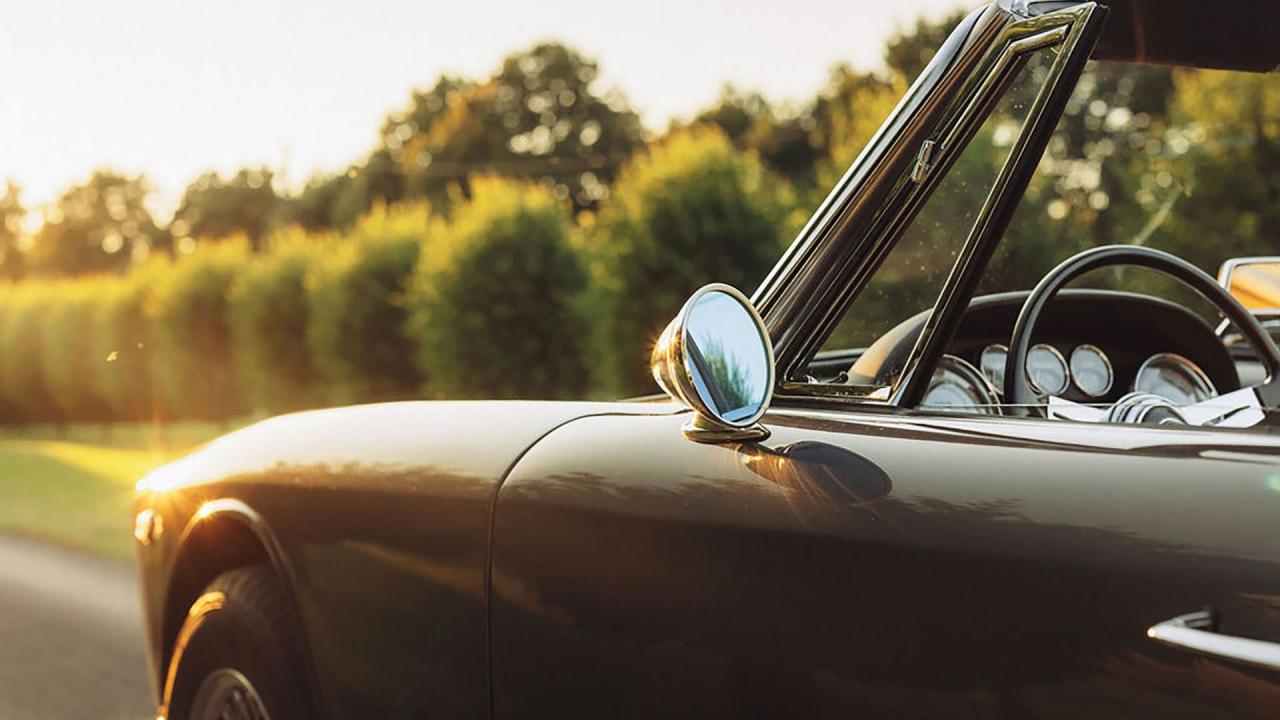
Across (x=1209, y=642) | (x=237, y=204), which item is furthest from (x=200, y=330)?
(x=237, y=204)

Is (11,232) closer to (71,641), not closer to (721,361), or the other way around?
(71,641)

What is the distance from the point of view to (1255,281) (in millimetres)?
3010

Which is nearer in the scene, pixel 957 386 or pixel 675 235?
pixel 957 386

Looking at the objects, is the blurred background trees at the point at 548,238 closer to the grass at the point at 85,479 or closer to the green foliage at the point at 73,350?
the green foliage at the point at 73,350

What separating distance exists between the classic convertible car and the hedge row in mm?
12259

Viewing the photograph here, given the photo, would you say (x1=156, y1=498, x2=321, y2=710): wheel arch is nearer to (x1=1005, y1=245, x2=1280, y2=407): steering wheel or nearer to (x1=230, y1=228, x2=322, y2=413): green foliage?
(x1=1005, y1=245, x2=1280, y2=407): steering wheel

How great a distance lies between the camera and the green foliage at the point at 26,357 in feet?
132

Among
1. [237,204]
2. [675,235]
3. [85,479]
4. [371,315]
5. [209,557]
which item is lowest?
[85,479]

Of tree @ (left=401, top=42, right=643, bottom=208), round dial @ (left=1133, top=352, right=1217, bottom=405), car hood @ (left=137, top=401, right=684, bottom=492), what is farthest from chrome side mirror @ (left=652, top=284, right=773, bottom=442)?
tree @ (left=401, top=42, right=643, bottom=208)

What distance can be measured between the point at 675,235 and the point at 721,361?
1755 centimetres

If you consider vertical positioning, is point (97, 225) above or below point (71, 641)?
above

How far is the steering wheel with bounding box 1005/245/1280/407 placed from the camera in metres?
2.43

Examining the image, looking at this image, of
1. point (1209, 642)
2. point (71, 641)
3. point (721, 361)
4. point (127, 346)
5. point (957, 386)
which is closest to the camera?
point (1209, 642)

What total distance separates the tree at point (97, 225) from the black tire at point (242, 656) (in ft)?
307
